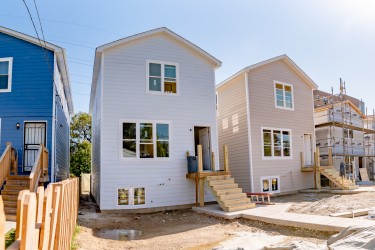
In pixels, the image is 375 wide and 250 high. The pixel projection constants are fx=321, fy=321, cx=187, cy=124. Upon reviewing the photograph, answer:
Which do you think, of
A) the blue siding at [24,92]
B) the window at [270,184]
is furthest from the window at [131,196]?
the window at [270,184]

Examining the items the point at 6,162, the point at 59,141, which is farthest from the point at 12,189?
the point at 59,141

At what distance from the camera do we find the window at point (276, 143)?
18672mm

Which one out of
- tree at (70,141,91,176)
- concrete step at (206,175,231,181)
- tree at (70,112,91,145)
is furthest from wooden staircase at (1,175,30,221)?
tree at (70,112,91,145)

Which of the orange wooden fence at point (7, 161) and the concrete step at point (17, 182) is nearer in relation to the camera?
the orange wooden fence at point (7, 161)

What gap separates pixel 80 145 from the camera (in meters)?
33.7

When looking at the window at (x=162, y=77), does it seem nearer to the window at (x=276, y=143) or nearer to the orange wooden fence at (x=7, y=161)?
the orange wooden fence at (x=7, y=161)

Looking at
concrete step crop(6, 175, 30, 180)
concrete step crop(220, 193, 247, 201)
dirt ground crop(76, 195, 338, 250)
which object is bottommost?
dirt ground crop(76, 195, 338, 250)

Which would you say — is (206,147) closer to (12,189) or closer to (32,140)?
(32,140)

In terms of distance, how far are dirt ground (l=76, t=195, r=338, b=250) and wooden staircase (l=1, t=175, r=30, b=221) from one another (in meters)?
2.33

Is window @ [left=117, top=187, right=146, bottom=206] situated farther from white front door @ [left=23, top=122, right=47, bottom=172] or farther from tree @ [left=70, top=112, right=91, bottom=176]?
tree @ [left=70, top=112, right=91, bottom=176]

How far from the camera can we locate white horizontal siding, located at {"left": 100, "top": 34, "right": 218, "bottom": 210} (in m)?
13.9

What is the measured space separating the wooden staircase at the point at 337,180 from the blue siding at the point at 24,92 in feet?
50.8

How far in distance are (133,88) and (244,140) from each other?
7.27 m

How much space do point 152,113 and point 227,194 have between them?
16.3 ft
